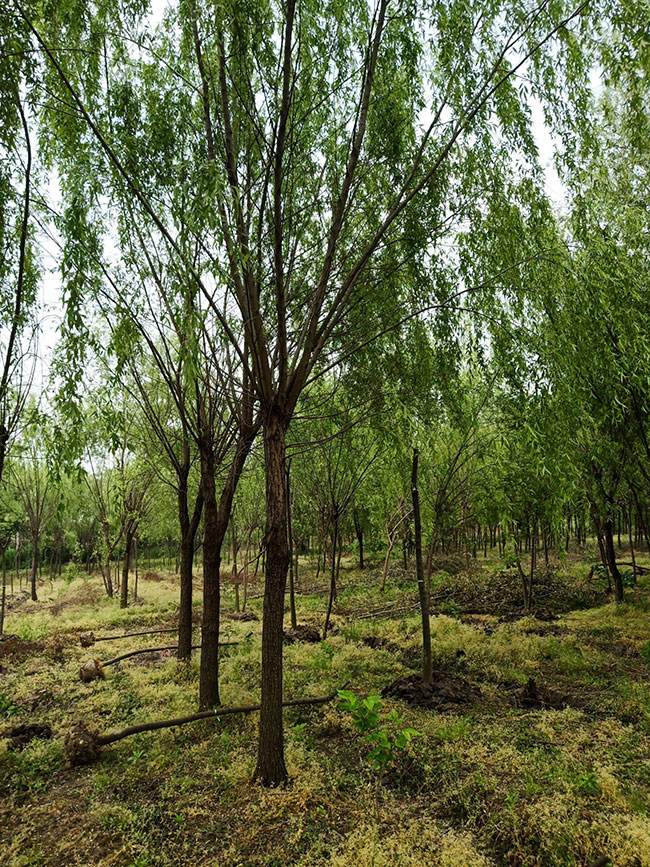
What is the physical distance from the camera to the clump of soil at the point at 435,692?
6512 millimetres

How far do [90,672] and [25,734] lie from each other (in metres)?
2.30

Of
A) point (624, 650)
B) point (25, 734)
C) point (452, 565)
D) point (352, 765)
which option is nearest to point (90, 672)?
point (25, 734)

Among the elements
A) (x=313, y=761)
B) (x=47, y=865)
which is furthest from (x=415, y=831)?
(x=47, y=865)

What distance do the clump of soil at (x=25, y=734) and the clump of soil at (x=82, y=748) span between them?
2.82 feet

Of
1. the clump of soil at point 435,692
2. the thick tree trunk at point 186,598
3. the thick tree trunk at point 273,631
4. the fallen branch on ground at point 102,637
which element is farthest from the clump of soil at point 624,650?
the fallen branch on ground at point 102,637

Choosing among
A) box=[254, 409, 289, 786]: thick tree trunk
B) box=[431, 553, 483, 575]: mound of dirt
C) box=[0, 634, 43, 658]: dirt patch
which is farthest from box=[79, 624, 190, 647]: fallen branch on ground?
box=[431, 553, 483, 575]: mound of dirt

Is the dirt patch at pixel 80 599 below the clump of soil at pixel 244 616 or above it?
below

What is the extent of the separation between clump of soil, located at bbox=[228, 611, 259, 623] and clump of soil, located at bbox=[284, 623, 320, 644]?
2.49m

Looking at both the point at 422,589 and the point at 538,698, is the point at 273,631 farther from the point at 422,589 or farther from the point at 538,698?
the point at 538,698

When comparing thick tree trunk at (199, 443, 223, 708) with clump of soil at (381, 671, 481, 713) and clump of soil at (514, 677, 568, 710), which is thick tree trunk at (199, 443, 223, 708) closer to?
clump of soil at (381, 671, 481, 713)

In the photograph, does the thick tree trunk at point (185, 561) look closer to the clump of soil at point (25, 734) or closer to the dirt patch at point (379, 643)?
the clump of soil at point (25, 734)

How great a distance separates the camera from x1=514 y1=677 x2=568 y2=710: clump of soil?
6.33 meters

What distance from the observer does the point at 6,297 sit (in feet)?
18.1

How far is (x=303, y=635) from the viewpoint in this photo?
34.4 feet
